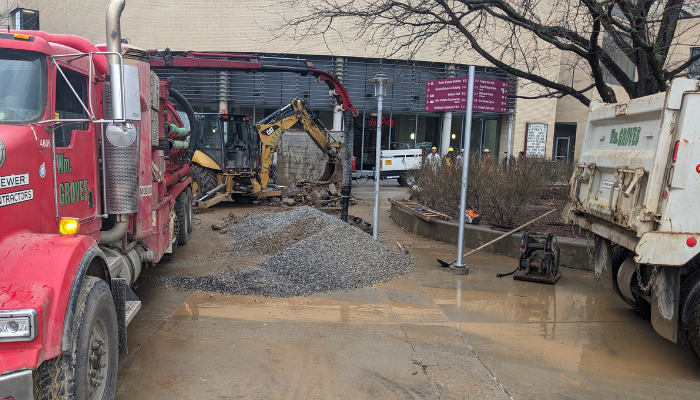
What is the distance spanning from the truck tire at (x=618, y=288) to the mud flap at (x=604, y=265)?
16 cm

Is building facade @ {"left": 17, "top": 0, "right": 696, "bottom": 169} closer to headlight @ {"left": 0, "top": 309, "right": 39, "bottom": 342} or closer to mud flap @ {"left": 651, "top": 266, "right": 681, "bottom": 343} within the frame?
mud flap @ {"left": 651, "top": 266, "right": 681, "bottom": 343}

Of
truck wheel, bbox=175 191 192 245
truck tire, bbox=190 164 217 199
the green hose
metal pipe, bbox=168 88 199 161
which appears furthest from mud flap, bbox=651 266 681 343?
truck tire, bbox=190 164 217 199

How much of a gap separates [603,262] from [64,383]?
5.46 m

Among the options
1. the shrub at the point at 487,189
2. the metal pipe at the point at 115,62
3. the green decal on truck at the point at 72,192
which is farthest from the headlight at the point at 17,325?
the shrub at the point at 487,189

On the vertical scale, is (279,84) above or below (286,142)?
above

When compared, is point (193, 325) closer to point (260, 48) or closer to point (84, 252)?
point (84, 252)

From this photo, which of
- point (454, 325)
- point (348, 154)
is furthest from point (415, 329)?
point (348, 154)

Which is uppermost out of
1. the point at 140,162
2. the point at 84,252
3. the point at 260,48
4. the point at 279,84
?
the point at 260,48

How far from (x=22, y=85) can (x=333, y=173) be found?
13069mm

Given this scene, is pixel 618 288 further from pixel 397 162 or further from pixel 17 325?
pixel 397 162

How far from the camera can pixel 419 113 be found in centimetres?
2747

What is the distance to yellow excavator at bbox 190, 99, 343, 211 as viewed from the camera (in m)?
14.4

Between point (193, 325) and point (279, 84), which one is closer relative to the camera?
point (193, 325)

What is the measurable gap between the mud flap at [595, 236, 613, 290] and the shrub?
3962 mm
